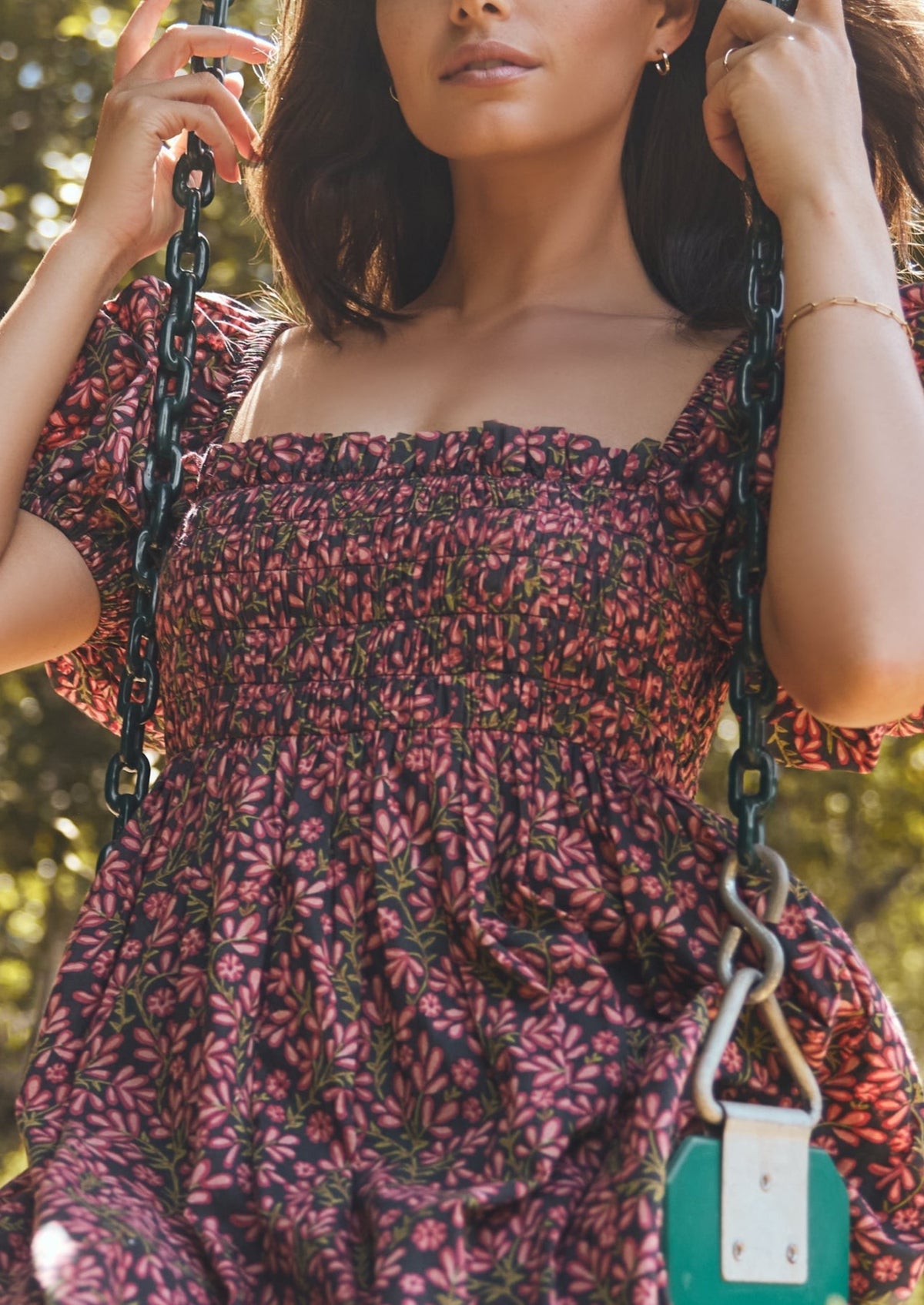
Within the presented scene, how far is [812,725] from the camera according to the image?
7.70ft

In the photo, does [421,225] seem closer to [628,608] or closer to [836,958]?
[628,608]

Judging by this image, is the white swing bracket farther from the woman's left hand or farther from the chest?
the woman's left hand

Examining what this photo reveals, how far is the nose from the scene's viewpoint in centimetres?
235

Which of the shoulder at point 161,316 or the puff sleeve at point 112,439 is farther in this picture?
the shoulder at point 161,316

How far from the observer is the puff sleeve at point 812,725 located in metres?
2.26

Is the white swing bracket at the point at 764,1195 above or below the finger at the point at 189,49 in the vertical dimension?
below

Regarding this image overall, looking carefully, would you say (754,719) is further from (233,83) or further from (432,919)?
(233,83)

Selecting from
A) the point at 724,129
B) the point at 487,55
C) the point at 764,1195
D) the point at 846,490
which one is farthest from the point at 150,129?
the point at 764,1195

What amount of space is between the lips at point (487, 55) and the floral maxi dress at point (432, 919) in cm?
42

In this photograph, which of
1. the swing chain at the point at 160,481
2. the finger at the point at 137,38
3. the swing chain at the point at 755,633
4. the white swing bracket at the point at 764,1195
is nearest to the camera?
the white swing bracket at the point at 764,1195

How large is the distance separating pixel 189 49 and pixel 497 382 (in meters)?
0.67

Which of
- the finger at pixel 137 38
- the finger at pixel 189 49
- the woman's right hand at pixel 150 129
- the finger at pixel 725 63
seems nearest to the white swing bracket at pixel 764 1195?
the finger at pixel 725 63

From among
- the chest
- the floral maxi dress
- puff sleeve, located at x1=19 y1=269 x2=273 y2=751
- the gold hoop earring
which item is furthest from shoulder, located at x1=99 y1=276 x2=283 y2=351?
the gold hoop earring

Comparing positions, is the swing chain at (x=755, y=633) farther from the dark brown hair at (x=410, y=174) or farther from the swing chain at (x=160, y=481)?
the swing chain at (x=160, y=481)
